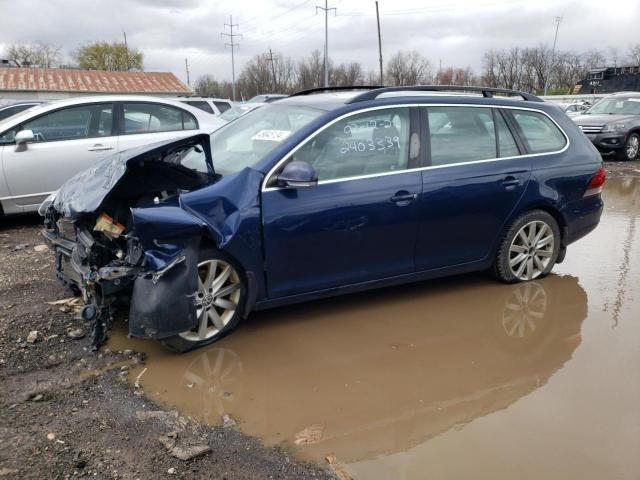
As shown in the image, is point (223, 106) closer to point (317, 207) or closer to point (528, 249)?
point (528, 249)

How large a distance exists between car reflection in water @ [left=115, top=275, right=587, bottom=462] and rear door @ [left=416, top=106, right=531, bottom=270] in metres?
0.52

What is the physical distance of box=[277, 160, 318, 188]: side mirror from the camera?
3.61 metres

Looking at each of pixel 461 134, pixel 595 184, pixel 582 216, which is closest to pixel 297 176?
pixel 461 134

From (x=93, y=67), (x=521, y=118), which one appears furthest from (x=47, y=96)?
(x=521, y=118)

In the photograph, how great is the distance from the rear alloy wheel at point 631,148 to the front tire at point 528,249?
10900 millimetres

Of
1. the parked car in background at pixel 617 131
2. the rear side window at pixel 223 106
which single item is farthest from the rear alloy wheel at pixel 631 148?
the rear side window at pixel 223 106

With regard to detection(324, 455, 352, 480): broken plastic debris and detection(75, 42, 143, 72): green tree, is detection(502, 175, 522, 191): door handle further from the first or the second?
detection(75, 42, 143, 72): green tree

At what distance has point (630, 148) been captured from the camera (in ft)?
46.8

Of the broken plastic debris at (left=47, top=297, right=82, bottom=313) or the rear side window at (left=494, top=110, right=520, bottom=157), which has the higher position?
the rear side window at (left=494, top=110, right=520, bottom=157)

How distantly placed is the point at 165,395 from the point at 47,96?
44980mm

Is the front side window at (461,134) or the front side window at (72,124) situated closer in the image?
the front side window at (461,134)

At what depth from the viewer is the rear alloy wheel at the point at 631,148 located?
1413 cm

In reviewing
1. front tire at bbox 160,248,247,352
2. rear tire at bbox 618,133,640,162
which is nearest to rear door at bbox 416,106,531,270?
front tire at bbox 160,248,247,352

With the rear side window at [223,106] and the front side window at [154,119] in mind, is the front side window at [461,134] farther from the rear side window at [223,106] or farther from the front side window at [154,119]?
the rear side window at [223,106]
